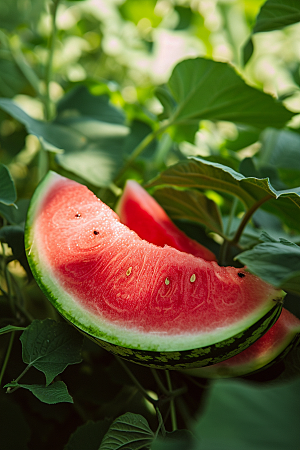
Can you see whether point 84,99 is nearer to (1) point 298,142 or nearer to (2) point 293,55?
(1) point 298,142

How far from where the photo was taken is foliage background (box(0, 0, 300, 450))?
0.24 meters

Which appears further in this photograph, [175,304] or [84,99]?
[84,99]

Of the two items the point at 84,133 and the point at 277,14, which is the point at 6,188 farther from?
the point at 277,14

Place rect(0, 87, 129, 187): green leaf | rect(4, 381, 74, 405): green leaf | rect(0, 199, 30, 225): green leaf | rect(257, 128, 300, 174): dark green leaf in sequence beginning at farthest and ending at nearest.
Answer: rect(257, 128, 300, 174): dark green leaf < rect(0, 87, 129, 187): green leaf < rect(0, 199, 30, 225): green leaf < rect(4, 381, 74, 405): green leaf

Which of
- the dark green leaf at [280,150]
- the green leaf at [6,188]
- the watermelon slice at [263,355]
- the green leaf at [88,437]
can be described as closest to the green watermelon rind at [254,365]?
the watermelon slice at [263,355]

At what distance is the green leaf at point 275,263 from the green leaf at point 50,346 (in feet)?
0.64

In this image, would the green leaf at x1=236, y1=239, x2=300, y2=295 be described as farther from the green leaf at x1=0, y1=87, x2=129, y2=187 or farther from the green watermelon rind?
the green leaf at x1=0, y1=87, x2=129, y2=187

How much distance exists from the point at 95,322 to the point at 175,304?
8cm

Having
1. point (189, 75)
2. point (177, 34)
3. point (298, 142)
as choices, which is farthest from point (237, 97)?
point (177, 34)

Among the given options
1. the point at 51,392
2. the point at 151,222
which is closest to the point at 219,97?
the point at 151,222

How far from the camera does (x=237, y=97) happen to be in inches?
21.0

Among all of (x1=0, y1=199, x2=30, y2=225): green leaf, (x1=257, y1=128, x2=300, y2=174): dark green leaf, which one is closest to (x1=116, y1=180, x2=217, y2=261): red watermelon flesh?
(x1=0, y1=199, x2=30, y2=225): green leaf

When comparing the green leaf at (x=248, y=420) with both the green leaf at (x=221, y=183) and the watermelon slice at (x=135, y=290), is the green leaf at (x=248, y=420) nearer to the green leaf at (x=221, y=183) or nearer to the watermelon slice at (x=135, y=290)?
the watermelon slice at (x=135, y=290)

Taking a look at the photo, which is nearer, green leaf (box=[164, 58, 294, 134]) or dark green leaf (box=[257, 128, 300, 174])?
green leaf (box=[164, 58, 294, 134])
